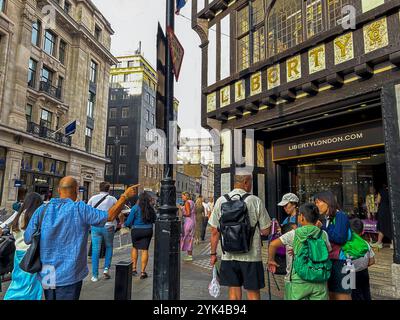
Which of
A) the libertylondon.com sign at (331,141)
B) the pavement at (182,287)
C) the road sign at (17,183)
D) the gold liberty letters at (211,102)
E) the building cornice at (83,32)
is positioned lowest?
the pavement at (182,287)

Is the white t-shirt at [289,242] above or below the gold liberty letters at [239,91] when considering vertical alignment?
below

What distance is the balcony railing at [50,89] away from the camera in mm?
25084

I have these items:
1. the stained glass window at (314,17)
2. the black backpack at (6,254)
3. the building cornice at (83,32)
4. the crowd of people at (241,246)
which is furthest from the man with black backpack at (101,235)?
the building cornice at (83,32)

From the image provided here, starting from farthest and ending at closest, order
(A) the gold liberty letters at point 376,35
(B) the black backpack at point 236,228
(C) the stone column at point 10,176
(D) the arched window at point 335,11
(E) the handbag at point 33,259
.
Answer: (C) the stone column at point 10,176
(D) the arched window at point 335,11
(A) the gold liberty letters at point 376,35
(B) the black backpack at point 236,228
(E) the handbag at point 33,259

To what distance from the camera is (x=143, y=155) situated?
4572cm

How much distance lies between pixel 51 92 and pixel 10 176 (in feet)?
29.7

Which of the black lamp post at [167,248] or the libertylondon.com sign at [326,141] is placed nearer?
the black lamp post at [167,248]

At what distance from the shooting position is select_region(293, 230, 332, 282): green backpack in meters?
2.91

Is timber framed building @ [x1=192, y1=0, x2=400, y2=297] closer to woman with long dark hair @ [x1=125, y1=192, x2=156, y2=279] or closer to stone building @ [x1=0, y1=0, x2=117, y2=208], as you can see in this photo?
woman with long dark hair @ [x1=125, y1=192, x2=156, y2=279]

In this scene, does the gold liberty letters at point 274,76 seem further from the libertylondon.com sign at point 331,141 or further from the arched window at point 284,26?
the libertylondon.com sign at point 331,141

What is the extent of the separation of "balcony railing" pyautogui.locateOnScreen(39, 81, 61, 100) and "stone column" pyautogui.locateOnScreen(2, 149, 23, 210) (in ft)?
22.0

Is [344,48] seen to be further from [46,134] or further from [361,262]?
[46,134]

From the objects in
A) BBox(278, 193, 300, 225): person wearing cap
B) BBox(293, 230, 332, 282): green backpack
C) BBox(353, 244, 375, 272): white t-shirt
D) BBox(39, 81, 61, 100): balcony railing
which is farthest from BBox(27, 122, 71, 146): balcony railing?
BBox(353, 244, 375, 272): white t-shirt
